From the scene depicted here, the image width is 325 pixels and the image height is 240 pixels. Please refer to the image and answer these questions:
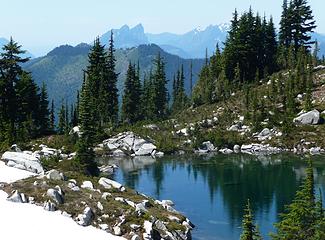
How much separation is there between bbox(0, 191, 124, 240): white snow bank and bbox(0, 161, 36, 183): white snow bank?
4.78m

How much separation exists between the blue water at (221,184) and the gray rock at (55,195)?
1190 cm

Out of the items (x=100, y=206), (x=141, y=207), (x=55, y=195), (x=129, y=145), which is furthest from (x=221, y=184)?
(x=55, y=195)

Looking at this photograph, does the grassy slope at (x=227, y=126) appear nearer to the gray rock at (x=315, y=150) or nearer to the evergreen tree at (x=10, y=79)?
the gray rock at (x=315, y=150)

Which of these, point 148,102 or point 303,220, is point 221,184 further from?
point 148,102

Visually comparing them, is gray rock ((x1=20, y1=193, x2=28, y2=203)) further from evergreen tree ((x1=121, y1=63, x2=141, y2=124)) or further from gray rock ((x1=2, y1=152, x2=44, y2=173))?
evergreen tree ((x1=121, y1=63, x2=141, y2=124))

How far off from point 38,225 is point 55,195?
145 inches

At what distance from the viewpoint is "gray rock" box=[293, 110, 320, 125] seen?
84.3 metres

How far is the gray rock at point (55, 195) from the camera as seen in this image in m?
36.2

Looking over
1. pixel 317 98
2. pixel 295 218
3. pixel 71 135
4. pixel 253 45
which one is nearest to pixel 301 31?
pixel 253 45

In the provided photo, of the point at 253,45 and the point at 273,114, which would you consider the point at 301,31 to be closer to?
the point at 253,45

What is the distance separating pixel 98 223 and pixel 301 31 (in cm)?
8833

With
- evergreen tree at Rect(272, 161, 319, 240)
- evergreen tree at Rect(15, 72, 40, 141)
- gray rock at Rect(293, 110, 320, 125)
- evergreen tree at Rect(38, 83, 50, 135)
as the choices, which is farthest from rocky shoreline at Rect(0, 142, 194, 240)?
evergreen tree at Rect(38, 83, 50, 135)

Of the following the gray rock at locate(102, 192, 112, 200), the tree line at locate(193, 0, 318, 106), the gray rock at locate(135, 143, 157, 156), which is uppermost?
the tree line at locate(193, 0, 318, 106)

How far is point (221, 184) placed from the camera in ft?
212
